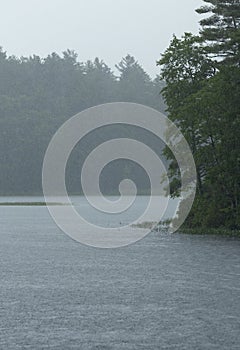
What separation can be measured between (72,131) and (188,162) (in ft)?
394

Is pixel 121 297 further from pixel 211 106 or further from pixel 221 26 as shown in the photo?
pixel 221 26

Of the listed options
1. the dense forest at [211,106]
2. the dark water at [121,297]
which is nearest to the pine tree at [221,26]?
the dense forest at [211,106]

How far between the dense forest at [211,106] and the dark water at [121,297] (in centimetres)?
907

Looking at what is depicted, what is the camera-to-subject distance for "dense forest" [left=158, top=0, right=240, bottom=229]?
2308 inches

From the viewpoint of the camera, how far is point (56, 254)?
4681cm

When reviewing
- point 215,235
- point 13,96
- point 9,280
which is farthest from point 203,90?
point 13,96

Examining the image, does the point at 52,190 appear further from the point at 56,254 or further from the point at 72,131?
the point at 56,254

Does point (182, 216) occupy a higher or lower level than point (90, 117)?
lower

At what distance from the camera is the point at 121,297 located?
30.0 metres

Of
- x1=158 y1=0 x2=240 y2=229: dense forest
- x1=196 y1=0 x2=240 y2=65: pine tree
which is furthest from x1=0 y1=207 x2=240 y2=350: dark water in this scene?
x1=196 y1=0 x2=240 y2=65: pine tree

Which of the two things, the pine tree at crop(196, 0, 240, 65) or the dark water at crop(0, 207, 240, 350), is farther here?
the pine tree at crop(196, 0, 240, 65)

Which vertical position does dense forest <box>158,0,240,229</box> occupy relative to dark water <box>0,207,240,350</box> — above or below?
above

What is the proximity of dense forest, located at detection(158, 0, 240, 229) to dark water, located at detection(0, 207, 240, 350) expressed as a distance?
9.07 m

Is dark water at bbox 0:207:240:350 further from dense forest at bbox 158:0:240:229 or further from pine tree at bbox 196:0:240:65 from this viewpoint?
pine tree at bbox 196:0:240:65
